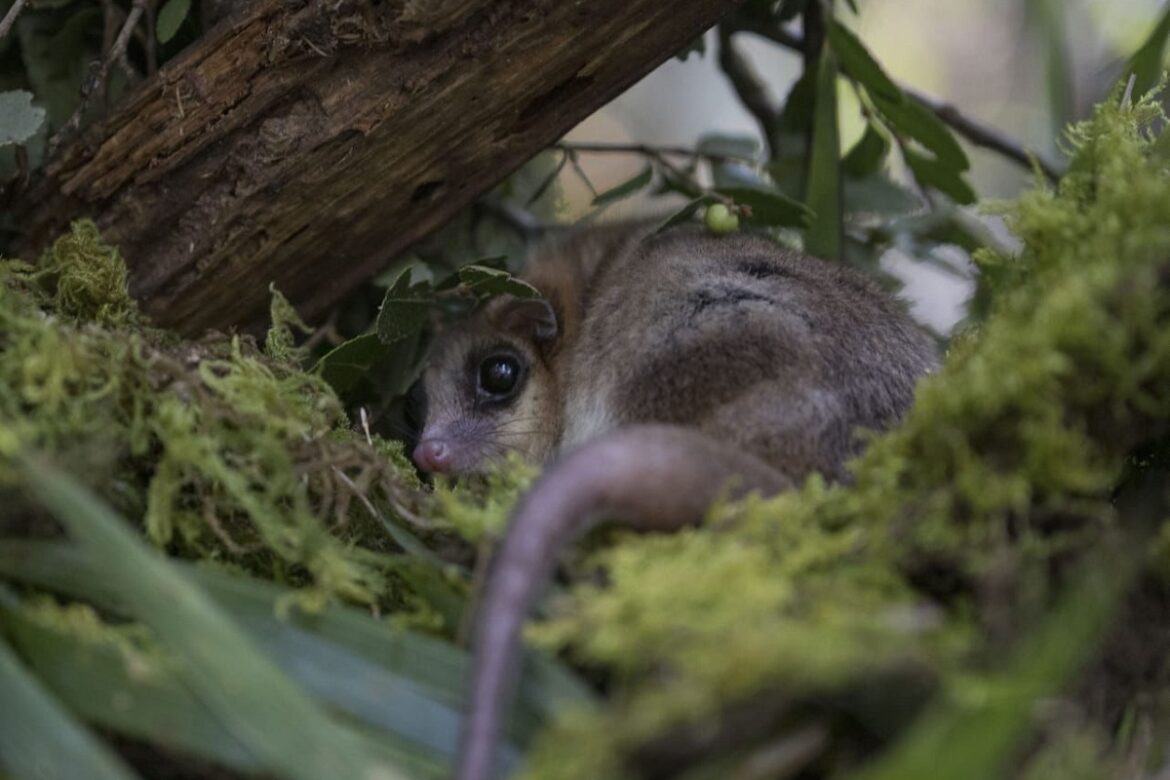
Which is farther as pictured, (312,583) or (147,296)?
(147,296)

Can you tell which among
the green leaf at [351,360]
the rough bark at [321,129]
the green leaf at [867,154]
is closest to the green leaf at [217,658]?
the green leaf at [351,360]

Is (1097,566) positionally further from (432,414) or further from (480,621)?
(432,414)

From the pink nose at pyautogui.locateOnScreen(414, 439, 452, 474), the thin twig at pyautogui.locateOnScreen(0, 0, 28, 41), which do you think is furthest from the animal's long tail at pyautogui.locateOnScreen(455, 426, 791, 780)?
the thin twig at pyautogui.locateOnScreen(0, 0, 28, 41)

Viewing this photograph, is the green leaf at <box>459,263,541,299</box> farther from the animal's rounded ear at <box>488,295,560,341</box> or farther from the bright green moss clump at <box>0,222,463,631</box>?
the bright green moss clump at <box>0,222,463,631</box>

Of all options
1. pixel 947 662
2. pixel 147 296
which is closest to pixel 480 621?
pixel 947 662

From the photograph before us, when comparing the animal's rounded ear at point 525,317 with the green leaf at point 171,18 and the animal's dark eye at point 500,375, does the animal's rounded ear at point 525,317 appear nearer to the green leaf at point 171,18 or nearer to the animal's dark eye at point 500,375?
the animal's dark eye at point 500,375

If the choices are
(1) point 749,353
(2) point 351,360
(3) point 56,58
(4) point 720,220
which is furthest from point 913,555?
(3) point 56,58
